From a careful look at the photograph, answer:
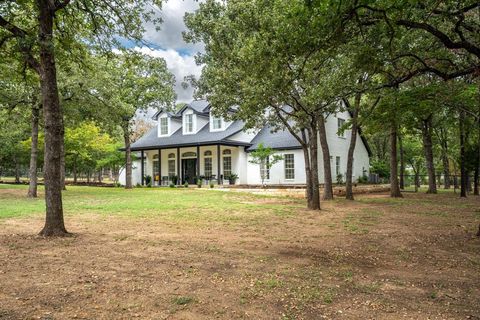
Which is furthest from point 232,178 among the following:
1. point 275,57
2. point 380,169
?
point 275,57

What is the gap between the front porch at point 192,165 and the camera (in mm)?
27828

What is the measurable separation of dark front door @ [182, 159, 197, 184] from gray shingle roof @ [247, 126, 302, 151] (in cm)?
521

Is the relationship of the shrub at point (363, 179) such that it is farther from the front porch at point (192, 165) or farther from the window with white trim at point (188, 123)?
the window with white trim at point (188, 123)

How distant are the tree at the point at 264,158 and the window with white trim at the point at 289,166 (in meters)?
0.68

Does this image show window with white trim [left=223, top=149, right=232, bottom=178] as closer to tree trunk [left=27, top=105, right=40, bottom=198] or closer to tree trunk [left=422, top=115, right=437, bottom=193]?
tree trunk [left=422, top=115, right=437, bottom=193]

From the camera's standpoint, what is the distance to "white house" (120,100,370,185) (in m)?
26.0

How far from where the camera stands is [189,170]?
30.2m

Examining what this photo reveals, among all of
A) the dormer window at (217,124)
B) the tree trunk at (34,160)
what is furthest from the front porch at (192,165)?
the tree trunk at (34,160)

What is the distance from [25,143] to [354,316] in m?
33.7

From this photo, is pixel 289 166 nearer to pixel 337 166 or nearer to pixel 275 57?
pixel 337 166

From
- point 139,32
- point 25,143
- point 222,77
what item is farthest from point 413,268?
point 25,143

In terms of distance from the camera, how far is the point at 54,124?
7.52 m

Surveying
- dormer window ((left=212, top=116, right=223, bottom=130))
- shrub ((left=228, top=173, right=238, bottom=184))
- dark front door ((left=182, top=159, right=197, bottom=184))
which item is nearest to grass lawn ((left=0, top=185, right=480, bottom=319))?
shrub ((left=228, top=173, right=238, bottom=184))

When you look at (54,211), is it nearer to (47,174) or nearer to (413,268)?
(47,174)
